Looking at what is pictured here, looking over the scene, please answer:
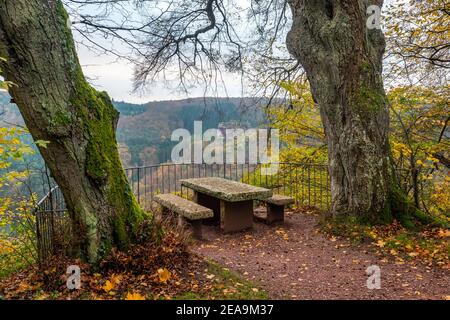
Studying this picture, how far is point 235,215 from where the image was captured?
709 cm

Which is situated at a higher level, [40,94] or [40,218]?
[40,94]

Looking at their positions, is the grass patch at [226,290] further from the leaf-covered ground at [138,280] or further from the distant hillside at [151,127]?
the distant hillside at [151,127]

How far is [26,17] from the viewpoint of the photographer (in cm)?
322

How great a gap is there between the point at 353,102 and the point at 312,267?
9.57ft

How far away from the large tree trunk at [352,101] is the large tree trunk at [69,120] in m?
3.86

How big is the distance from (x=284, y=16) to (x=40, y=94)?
7882 millimetres

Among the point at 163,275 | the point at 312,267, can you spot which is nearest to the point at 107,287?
the point at 163,275

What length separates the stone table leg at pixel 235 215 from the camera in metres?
7.01

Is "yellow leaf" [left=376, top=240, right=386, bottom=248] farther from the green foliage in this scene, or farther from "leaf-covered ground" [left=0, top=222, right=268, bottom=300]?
the green foliage

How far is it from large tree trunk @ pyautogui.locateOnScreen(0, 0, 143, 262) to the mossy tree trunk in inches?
152

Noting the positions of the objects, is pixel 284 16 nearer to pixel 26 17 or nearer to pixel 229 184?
pixel 229 184

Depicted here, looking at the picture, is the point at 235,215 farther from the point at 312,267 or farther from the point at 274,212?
the point at 312,267

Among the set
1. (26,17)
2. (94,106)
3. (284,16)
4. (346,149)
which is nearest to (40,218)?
(94,106)
